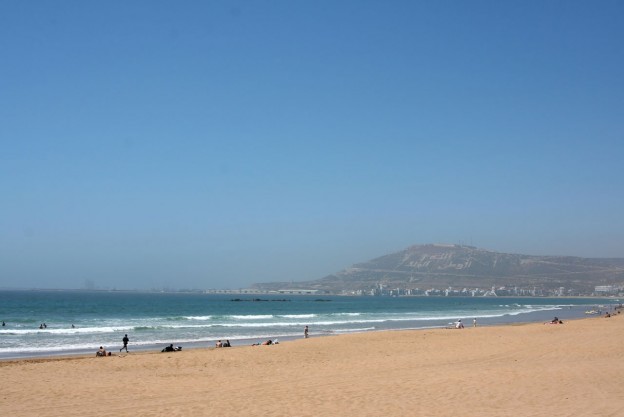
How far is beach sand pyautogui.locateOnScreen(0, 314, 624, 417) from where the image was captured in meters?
10.8

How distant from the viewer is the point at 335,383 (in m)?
13.8

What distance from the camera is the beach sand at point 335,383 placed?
35.5 ft

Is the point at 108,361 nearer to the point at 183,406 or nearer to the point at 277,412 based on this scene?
the point at 183,406

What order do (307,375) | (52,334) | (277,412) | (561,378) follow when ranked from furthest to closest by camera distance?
(52,334) → (307,375) → (561,378) → (277,412)

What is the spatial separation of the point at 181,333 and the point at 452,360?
23.8 meters

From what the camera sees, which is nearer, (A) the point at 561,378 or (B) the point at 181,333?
(A) the point at 561,378

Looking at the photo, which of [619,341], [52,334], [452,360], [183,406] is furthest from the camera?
[52,334]

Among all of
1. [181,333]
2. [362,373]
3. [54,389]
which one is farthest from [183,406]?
[181,333]

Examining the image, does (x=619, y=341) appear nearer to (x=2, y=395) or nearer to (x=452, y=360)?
(x=452, y=360)

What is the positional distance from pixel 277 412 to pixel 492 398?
449 cm

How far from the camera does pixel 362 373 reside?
614 inches

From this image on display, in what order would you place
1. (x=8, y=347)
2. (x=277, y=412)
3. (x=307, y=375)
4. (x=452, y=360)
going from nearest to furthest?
1. (x=277, y=412)
2. (x=307, y=375)
3. (x=452, y=360)
4. (x=8, y=347)

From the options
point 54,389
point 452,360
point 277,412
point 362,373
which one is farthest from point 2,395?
point 452,360

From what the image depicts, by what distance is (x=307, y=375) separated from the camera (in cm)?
1544
